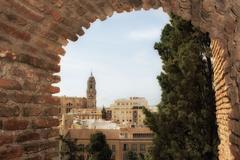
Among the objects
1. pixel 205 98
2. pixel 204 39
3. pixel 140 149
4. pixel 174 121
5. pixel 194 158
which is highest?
pixel 204 39

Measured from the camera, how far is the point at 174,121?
10.6 meters

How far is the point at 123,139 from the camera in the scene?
5653 centimetres

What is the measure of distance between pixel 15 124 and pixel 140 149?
55.2 meters

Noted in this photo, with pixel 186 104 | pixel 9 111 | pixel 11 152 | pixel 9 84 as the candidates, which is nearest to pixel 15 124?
pixel 9 111

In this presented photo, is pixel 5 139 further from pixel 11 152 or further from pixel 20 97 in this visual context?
pixel 20 97

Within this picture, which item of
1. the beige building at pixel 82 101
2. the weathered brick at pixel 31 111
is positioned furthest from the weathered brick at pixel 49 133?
the beige building at pixel 82 101

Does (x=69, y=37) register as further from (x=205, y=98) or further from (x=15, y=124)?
(x=205, y=98)

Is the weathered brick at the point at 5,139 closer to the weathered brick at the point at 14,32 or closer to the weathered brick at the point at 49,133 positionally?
the weathered brick at the point at 49,133

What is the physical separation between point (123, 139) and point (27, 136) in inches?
2121

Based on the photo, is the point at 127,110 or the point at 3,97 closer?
the point at 3,97

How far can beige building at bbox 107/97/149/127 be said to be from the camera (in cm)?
10050

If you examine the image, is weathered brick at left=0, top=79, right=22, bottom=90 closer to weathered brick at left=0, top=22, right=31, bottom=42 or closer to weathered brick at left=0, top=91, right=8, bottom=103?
weathered brick at left=0, top=91, right=8, bottom=103

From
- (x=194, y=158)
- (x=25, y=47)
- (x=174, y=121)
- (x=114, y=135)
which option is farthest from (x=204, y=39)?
(x=114, y=135)

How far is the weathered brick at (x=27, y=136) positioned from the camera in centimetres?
333
